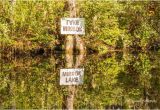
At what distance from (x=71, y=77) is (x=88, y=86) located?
19.3 inches

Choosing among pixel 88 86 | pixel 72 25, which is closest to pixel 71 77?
pixel 88 86

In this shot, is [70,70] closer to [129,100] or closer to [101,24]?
[129,100]

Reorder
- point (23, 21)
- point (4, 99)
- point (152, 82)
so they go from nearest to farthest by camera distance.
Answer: point (4, 99) < point (152, 82) < point (23, 21)

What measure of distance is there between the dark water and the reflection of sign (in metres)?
0.14

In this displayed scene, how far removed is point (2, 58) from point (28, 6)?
8.32ft

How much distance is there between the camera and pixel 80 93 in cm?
978

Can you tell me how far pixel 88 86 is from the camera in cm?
1080

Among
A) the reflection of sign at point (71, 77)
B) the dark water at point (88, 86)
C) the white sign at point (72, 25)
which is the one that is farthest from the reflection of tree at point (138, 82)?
the white sign at point (72, 25)

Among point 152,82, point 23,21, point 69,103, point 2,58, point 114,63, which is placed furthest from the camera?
point 23,21

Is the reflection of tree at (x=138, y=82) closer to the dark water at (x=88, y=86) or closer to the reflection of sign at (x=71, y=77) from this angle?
the dark water at (x=88, y=86)

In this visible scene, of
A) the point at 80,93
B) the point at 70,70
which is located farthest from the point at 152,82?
the point at 80,93

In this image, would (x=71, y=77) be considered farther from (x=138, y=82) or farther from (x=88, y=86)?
(x=138, y=82)

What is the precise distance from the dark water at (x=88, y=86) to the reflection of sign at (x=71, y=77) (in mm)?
136

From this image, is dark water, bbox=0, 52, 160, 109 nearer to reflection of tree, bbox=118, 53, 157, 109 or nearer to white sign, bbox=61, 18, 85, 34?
reflection of tree, bbox=118, 53, 157, 109
